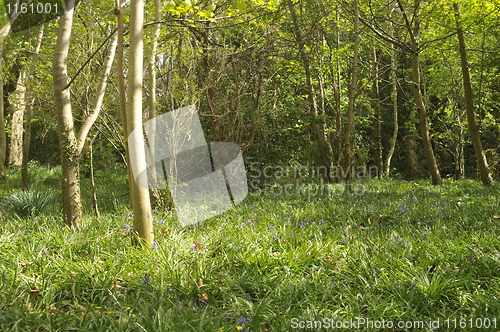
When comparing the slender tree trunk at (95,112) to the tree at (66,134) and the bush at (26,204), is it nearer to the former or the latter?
the tree at (66,134)

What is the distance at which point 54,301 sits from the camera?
3.00 m

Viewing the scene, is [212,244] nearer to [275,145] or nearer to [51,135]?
[275,145]

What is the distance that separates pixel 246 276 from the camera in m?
3.30

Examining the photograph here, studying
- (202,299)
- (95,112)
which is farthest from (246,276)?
(95,112)

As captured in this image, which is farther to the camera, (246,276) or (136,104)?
(136,104)

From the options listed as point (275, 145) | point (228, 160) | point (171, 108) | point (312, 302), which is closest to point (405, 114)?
point (275, 145)
